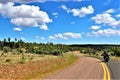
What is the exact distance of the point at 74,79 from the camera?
17531mm

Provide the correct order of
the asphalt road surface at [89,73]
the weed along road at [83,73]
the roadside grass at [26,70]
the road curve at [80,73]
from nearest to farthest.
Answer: the asphalt road surface at [89,73] → the weed along road at [83,73] → the road curve at [80,73] → the roadside grass at [26,70]

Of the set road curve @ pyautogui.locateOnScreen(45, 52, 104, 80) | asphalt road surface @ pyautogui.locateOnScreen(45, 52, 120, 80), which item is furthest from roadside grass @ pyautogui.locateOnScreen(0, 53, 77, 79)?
asphalt road surface @ pyautogui.locateOnScreen(45, 52, 120, 80)

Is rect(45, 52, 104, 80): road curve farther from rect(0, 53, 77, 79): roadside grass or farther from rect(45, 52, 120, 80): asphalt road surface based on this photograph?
rect(0, 53, 77, 79): roadside grass

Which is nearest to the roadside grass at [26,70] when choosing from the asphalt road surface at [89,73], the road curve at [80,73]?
the road curve at [80,73]

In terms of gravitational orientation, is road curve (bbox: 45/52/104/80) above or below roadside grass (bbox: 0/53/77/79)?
below

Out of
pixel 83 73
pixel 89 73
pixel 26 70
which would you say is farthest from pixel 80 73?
pixel 26 70

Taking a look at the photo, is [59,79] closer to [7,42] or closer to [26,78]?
[26,78]

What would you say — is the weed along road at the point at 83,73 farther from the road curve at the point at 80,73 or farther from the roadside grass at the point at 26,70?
the roadside grass at the point at 26,70

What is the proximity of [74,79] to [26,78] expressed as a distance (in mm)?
3194

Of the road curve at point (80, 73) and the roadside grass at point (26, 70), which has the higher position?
the roadside grass at point (26, 70)

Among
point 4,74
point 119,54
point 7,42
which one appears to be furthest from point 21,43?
point 4,74

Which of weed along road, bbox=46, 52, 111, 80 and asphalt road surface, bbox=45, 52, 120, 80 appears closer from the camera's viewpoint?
asphalt road surface, bbox=45, 52, 120, 80

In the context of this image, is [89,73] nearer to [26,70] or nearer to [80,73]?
[80,73]

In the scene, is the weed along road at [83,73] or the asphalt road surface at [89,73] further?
the weed along road at [83,73]
